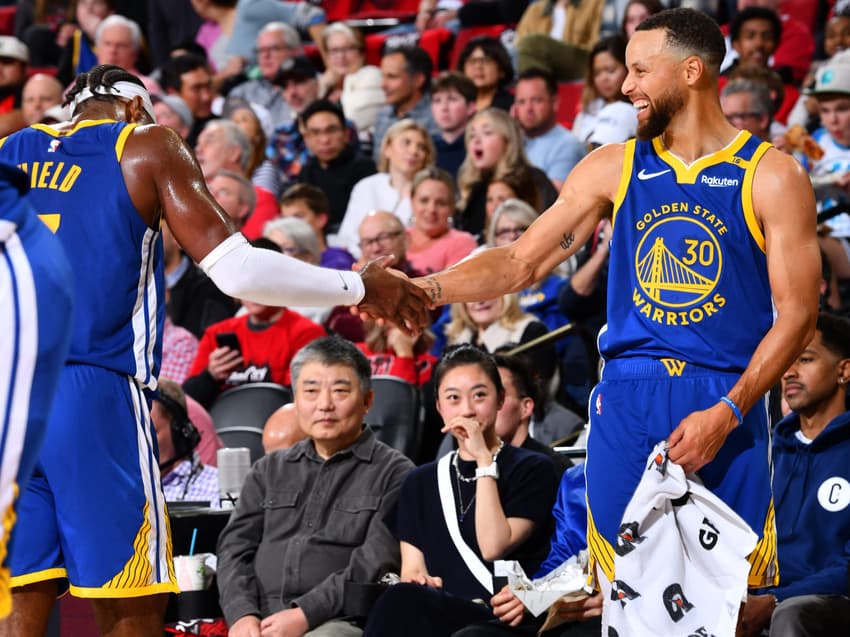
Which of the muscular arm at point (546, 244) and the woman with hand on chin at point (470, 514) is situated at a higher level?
the muscular arm at point (546, 244)

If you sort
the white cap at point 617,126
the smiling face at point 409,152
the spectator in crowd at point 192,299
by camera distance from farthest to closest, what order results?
1. the smiling face at point 409,152
2. the spectator in crowd at point 192,299
3. the white cap at point 617,126

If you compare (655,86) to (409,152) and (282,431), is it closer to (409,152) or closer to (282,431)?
(282,431)

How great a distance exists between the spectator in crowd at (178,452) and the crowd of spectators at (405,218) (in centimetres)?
1

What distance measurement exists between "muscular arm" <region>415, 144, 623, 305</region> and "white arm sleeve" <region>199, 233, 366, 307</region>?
714 mm

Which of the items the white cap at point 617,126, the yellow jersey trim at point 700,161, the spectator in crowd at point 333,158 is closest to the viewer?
the yellow jersey trim at point 700,161

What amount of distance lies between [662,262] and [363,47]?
9191 mm

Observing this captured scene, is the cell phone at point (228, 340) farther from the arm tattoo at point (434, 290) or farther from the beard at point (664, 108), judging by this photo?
the beard at point (664, 108)

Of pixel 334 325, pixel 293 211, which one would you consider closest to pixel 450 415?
pixel 334 325

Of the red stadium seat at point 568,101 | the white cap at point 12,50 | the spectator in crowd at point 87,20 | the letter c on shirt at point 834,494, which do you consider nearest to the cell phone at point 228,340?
the letter c on shirt at point 834,494

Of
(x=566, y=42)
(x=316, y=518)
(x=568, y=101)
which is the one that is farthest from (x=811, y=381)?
(x=566, y=42)

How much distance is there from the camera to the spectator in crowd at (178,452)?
659 cm

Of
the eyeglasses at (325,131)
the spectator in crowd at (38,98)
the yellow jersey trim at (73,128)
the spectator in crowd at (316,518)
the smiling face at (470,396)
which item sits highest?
the spectator in crowd at (38,98)

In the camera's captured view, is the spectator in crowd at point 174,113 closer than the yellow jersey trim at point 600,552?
No

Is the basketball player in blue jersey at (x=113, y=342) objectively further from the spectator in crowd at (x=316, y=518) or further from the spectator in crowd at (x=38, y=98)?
the spectator in crowd at (x=38, y=98)
